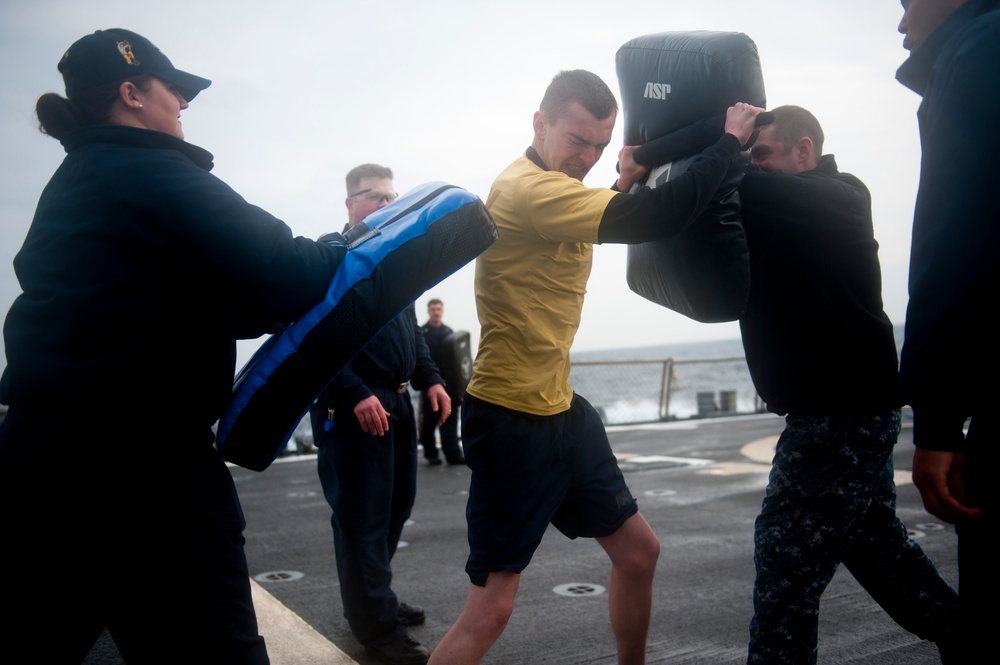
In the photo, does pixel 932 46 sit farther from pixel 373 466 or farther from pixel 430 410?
pixel 430 410

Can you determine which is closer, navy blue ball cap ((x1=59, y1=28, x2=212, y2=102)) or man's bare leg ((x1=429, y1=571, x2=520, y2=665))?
navy blue ball cap ((x1=59, y1=28, x2=212, y2=102))

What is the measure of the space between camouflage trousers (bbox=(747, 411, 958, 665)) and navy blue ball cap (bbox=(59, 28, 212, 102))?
6.57 feet

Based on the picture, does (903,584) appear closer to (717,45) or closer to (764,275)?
(764,275)

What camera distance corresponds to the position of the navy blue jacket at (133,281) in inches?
60.8

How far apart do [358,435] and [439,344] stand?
5997 mm

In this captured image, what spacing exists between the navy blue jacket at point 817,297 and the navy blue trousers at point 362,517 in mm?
1707

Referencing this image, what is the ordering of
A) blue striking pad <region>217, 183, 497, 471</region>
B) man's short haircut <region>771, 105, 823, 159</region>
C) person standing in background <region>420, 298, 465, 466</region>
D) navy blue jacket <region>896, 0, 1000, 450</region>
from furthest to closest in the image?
person standing in background <region>420, 298, 465, 466</region> < man's short haircut <region>771, 105, 823, 159</region> < blue striking pad <region>217, 183, 497, 471</region> < navy blue jacket <region>896, 0, 1000, 450</region>

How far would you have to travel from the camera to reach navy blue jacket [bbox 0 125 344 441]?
1.54 metres

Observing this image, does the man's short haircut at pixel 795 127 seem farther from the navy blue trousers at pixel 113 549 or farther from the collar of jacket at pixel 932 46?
the navy blue trousers at pixel 113 549

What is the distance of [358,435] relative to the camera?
342 centimetres

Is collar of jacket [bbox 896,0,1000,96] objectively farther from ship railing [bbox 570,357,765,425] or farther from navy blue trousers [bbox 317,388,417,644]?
ship railing [bbox 570,357,765,425]

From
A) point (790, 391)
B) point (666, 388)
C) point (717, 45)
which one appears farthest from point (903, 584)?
point (666, 388)

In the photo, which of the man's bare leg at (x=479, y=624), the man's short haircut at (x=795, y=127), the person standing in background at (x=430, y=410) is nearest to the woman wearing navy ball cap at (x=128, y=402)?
the man's bare leg at (x=479, y=624)

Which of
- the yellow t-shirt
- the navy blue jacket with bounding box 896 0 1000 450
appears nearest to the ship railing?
the yellow t-shirt
